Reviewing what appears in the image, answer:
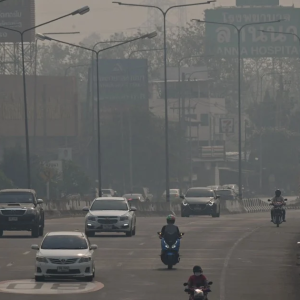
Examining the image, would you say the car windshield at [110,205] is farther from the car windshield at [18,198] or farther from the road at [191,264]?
the car windshield at [18,198]

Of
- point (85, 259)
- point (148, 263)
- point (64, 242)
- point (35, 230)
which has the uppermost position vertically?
point (64, 242)

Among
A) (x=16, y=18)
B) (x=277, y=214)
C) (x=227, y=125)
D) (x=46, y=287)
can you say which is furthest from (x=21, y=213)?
(x=227, y=125)

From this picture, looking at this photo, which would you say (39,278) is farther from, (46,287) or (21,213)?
(21,213)

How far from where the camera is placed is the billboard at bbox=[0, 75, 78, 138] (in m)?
126

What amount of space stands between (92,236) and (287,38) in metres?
123

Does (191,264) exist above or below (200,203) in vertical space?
above

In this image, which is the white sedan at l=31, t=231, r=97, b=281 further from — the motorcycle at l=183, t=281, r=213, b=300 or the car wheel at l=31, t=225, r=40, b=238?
the car wheel at l=31, t=225, r=40, b=238

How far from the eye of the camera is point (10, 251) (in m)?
36.4

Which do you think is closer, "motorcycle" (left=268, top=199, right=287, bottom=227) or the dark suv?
the dark suv

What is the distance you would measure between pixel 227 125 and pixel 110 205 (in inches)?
4249

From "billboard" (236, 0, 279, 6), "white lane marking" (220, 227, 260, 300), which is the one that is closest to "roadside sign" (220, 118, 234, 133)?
"billboard" (236, 0, 279, 6)

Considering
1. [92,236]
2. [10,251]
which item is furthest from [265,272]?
[92,236]

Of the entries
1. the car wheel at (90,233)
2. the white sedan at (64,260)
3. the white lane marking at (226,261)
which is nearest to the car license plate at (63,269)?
the white sedan at (64,260)

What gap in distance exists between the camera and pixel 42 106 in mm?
129000
